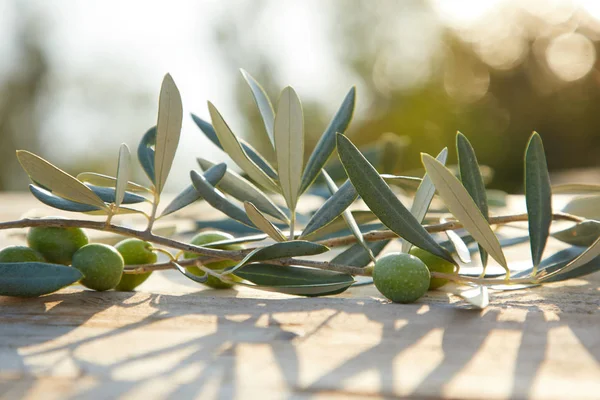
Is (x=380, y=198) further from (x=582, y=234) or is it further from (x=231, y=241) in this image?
(x=582, y=234)

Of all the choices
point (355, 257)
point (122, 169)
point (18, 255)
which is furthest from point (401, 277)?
point (18, 255)

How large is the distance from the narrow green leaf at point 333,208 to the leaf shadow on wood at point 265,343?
0.28ft

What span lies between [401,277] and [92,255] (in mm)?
352

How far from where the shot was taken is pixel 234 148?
685 millimetres

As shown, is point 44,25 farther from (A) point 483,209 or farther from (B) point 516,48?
(A) point 483,209

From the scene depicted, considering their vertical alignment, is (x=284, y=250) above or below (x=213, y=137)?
below

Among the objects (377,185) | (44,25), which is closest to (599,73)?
(44,25)

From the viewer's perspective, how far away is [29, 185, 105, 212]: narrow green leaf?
2.16ft

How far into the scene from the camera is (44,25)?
389 inches

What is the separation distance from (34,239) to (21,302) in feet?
0.27

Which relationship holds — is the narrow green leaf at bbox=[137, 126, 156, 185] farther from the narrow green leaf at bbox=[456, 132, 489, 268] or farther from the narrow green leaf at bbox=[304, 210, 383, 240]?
the narrow green leaf at bbox=[456, 132, 489, 268]

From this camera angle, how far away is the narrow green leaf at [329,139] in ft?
2.39

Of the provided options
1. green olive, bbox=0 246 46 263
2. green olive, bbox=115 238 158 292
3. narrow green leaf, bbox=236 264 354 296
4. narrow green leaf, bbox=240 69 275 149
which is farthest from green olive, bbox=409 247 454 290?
green olive, bbox=0 246 46 263

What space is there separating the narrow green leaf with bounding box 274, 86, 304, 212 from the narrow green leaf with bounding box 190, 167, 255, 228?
3.1 inches
